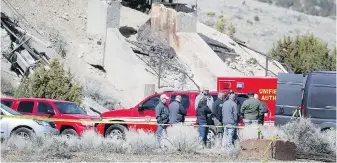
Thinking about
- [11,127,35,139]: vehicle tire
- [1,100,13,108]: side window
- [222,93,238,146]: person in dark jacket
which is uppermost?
[1,100,13,108]: side window

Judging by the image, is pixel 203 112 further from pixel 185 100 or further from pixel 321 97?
pixel 321 97

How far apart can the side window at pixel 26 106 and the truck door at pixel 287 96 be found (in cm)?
713

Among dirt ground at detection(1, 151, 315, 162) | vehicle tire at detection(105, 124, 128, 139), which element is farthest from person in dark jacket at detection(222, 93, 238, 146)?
vehicle tire at detection(105, 124, 128, 139)

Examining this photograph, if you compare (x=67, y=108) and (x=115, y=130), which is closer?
(x=115, y=130)

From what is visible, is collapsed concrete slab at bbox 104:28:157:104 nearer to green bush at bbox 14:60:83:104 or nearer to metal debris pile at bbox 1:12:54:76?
metal debris pile at bbox 1:12:54:76

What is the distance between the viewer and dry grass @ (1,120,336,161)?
1559cm

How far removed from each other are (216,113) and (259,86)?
508 cm

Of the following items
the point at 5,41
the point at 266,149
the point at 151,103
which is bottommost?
the point at 266,149

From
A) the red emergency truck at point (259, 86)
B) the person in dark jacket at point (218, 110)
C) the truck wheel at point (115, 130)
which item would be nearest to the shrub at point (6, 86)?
the truck wheel at point (115, 130)

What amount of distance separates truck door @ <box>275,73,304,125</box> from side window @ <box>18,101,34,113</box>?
713cm

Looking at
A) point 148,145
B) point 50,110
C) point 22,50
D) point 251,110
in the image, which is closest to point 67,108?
point 50,110

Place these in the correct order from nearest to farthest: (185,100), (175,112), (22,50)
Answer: (175,112), (185,100), (22,50)

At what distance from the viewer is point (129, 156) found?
16375 millimetres

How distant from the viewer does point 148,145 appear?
17.2 m
